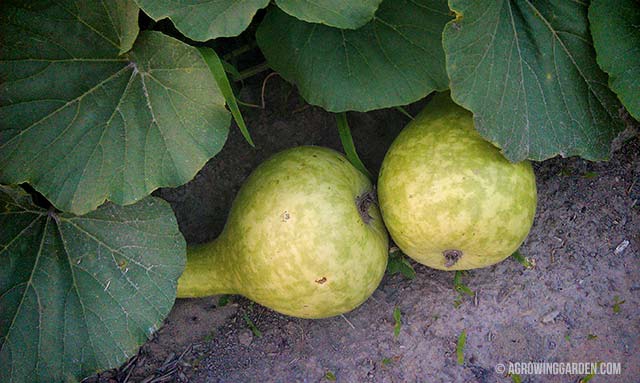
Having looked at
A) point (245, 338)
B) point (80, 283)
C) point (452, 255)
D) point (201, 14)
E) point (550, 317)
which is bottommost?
point (550, 317)

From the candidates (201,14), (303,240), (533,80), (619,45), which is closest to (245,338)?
(303,240)

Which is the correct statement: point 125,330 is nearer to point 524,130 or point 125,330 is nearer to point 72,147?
point 72,147

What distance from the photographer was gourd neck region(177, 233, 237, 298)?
7.65 feet

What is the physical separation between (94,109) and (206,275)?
731 millimetres

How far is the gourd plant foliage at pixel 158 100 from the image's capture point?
1922 mm

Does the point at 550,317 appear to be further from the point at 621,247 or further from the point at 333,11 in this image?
the point at 333,11

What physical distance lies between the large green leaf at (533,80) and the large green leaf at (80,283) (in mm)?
1037

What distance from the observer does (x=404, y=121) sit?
2678 mm

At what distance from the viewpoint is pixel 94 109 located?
6.39 feet

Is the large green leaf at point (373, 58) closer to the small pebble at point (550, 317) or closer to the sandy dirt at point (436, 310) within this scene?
the sandy dirt at point (436, 310)

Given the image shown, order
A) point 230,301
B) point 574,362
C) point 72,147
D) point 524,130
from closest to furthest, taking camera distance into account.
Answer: point 72,147 → point 524,130 → point 574,362 → point 230,301

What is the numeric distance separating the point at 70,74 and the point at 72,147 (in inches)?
8.5

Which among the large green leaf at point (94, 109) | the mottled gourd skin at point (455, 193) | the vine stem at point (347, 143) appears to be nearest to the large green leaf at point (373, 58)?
the mottled gourd skin at point (455, 193)

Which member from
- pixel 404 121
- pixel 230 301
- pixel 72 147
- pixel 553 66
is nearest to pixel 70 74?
pixel 72 147
